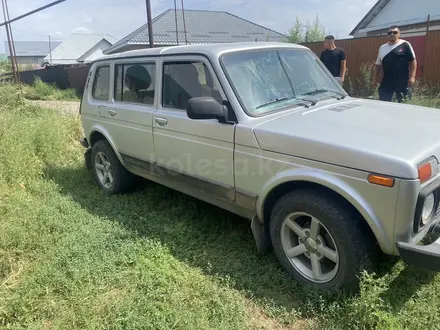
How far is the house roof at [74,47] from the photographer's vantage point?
55.9 m

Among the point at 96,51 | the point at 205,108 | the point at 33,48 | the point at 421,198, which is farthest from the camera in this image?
the point at 33,48

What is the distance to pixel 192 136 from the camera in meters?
3.54

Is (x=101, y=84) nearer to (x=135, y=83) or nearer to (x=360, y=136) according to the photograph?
(x=135, y=83)

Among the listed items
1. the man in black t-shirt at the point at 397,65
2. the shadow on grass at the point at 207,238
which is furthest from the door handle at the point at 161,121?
the man in black t-shirt at the point at 397,65

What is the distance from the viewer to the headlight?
2410mm

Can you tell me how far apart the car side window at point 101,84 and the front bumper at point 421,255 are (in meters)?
3.95

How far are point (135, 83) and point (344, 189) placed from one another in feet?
9.53

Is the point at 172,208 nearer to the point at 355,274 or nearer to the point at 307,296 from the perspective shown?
the point at 307,296

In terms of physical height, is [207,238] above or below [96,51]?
below

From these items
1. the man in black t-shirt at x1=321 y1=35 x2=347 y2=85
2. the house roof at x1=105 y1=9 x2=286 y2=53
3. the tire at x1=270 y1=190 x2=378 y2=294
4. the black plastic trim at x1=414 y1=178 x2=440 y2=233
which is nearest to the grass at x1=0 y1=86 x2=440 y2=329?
the tire at x1=270 y1=190 x2=378 y2=294

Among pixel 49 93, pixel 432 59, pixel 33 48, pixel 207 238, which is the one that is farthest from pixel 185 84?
pixel 33 48

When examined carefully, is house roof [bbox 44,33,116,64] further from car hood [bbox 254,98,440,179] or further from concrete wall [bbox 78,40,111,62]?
car hood [bbox 254,98,440,179]

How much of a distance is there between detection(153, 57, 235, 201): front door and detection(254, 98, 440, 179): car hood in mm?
483

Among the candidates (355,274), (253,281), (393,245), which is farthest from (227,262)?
(393,245)
